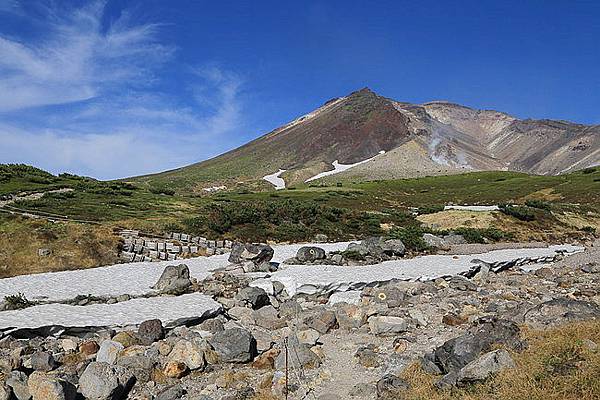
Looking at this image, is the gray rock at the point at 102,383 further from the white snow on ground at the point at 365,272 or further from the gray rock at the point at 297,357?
the white snow on ground at the point at 365,272

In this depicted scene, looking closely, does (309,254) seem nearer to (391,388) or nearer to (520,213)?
(391,388)

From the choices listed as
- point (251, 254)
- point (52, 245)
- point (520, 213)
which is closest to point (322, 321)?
point (251, 254)

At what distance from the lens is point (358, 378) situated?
1317cm

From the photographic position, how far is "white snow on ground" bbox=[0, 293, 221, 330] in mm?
16922

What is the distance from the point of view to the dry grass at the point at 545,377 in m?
9.21

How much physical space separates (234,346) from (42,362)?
562 centimetres

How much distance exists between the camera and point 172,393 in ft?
40.2

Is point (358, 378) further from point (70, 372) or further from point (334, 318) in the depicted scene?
point (70, 372)

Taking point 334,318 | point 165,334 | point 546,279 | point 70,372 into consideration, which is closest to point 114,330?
point 165,334

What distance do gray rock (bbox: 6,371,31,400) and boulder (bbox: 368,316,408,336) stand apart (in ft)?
35.1

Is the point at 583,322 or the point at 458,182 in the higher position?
the point at 458,182

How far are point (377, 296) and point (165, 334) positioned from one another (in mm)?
9381

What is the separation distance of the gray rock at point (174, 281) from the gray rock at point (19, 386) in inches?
390

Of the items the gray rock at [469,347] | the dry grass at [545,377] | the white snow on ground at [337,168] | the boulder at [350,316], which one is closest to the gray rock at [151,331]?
the boulder at [350,316]
